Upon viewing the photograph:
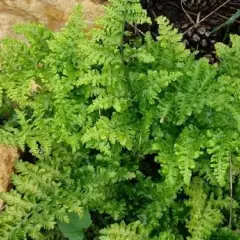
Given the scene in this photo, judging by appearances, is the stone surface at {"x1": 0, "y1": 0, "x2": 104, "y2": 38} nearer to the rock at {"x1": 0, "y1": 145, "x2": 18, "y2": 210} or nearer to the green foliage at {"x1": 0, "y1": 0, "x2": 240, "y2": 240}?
the green foliage at {"x1": 0, "y1": 0, "x2": 240, "y2": 240}

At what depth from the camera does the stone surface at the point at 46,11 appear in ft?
12.9

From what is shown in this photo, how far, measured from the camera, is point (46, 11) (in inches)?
160

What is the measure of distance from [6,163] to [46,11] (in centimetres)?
147

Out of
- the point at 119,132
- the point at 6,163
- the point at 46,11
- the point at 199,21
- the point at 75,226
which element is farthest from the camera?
the point at 199,21

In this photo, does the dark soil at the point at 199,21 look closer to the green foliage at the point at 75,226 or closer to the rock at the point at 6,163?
the rock at the point at 6,163

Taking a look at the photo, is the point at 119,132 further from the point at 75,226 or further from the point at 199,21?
the point at 199,21

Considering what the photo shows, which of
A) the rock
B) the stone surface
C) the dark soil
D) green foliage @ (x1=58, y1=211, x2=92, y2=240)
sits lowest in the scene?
green foliage @ (x1=58, y1=211, x2=92, y2=240)

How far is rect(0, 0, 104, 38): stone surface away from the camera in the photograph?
392cm

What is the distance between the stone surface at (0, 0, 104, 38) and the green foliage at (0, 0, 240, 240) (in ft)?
2.58

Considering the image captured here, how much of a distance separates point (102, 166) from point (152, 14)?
167cm

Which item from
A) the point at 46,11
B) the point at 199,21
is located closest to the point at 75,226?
the point at 46,11

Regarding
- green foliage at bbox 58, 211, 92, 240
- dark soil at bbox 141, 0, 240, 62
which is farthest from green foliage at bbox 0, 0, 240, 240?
dark soil at bbox 141, 0, 240, 62

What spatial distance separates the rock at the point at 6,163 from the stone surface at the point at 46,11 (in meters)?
1.14

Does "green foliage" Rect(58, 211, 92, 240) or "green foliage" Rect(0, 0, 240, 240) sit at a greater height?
"green foliage" Rect(0, 0, 240, 240)
